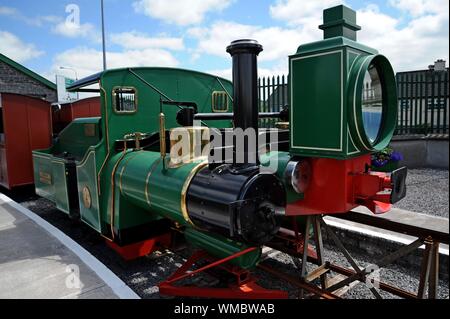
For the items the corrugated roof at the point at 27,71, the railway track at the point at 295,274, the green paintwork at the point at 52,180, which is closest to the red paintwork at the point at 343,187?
the railway track at the point at 295,274

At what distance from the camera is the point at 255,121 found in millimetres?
2711

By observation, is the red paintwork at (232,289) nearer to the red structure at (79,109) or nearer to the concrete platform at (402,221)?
the concrete platform at (402,221)

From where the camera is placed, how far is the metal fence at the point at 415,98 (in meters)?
9.55

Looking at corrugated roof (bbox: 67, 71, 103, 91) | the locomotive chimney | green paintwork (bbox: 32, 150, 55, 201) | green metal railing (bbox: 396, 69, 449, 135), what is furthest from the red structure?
green metal railing (bbox: 396, 69, 449, 135)

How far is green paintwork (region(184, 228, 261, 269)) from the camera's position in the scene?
2939 millimetres

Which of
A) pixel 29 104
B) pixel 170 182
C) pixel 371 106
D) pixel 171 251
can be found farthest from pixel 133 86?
pixel 29 104

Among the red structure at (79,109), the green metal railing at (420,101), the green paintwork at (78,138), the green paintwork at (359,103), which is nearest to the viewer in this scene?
the green paintwork at (359,103)

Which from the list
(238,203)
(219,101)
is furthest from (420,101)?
(238,203)

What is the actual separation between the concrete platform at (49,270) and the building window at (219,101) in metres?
2.62

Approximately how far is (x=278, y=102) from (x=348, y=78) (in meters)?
7.34

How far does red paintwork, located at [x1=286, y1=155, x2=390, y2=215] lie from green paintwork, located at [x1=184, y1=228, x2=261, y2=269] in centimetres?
62

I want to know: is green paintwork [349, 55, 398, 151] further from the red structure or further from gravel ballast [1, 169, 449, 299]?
the red structure

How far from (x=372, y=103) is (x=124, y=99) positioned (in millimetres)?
2843
